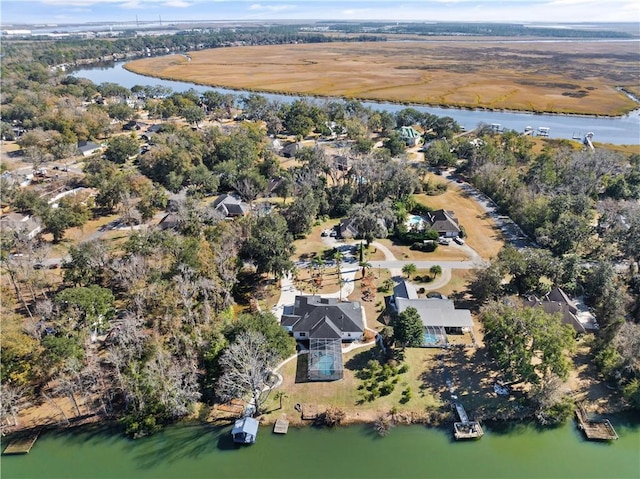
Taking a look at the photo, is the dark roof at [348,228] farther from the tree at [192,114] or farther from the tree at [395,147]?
the tree at [192,114]

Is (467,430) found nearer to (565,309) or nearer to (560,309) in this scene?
(560,309)

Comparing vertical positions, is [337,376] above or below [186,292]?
below

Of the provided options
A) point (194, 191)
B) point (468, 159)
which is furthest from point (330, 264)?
point (468, 159)

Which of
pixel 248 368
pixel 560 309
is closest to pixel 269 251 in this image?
pixel 248 368

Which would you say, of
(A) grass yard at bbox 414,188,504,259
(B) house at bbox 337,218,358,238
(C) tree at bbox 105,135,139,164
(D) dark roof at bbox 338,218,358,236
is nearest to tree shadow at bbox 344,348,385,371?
(B) house at bbox 337,218,358,238

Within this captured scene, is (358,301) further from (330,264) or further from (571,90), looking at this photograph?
(571,90)

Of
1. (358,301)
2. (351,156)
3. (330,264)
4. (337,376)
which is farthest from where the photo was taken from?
(351,156)

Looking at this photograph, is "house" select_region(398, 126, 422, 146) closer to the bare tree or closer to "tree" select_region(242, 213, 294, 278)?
"tree" select_region(242, 213, 294, 278)
